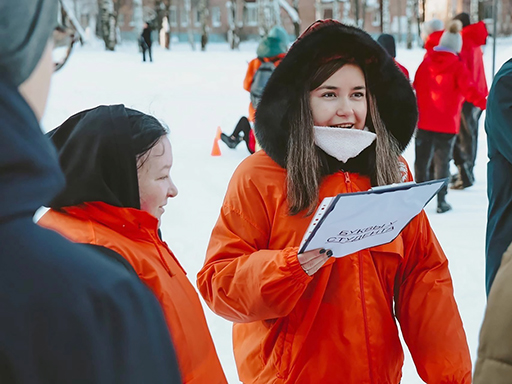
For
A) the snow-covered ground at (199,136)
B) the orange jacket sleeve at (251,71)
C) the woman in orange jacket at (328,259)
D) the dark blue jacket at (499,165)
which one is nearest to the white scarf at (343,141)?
the woman in orange jacket at (328,259)

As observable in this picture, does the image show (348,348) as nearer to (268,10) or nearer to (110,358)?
(110,358)

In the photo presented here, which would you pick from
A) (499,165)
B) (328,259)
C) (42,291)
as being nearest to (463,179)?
(499,165)

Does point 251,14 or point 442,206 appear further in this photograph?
point 251,14

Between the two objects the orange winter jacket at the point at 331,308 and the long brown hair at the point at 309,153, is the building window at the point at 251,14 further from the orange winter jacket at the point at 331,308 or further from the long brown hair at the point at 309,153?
the orange winter jacket at the point at 331,308

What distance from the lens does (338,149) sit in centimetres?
218

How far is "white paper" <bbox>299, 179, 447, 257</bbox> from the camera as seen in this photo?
1771mm

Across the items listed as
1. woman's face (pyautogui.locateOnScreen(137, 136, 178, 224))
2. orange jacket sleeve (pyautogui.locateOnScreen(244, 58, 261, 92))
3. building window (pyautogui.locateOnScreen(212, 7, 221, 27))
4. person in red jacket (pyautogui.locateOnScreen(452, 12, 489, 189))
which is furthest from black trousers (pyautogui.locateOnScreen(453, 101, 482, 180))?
building window (pyautogui.locateOnScreen(212, 7, 221, 27))

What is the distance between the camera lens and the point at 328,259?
1.96m

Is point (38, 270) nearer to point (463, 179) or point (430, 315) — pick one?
point (430, 315)

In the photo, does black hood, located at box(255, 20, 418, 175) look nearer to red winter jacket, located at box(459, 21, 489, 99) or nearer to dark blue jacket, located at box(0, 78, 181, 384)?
dark blue jacket, located at box(0, 78, 181, 384)

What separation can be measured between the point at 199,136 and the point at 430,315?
10258 millimetres

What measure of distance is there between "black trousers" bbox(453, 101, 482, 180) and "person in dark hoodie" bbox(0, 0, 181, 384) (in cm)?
777

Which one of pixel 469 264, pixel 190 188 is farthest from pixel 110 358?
pixel 190 188

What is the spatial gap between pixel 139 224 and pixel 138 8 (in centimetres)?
2894
